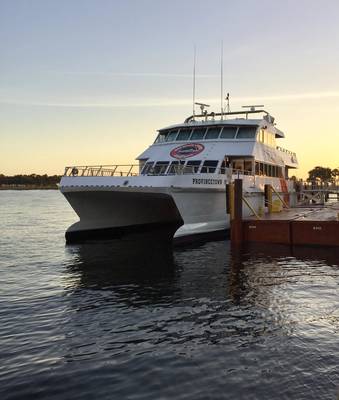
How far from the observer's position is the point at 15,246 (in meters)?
23.3

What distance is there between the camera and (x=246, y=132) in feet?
82.6

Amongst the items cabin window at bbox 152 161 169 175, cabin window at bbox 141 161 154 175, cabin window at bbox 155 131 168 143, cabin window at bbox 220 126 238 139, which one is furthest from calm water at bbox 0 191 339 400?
cabin window at bbox 155 131 168 143

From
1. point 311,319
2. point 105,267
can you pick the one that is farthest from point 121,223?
point 311,319

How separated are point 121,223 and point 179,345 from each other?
52.3 feet

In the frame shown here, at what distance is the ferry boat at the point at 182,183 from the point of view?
64.6 feet

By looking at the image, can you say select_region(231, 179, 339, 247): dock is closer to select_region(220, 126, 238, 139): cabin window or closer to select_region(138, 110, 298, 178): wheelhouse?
select_region(138, 110, 298, 178): wheelhouse

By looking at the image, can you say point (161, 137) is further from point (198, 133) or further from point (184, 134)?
point (198, 133)

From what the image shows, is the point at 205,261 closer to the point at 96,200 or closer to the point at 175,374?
the point at 96,200

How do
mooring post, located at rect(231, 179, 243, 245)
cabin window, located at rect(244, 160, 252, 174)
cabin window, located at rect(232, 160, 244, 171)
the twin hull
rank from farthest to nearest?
cabin window, located at rect(232, 160, 244, 171) < cabin window, located at rect(244, 160, 252, 174) < mooring post, located at rect(231, 179, 243, 245) < the twin hull

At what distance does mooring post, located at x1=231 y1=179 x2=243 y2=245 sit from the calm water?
3111mm

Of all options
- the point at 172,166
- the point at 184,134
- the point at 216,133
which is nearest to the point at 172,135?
the point at 184,134

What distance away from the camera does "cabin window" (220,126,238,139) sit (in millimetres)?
24922

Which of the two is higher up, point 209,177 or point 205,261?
point 209,177

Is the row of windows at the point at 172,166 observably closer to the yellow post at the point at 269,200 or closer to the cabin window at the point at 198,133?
the cabin window at the point at 198,133
